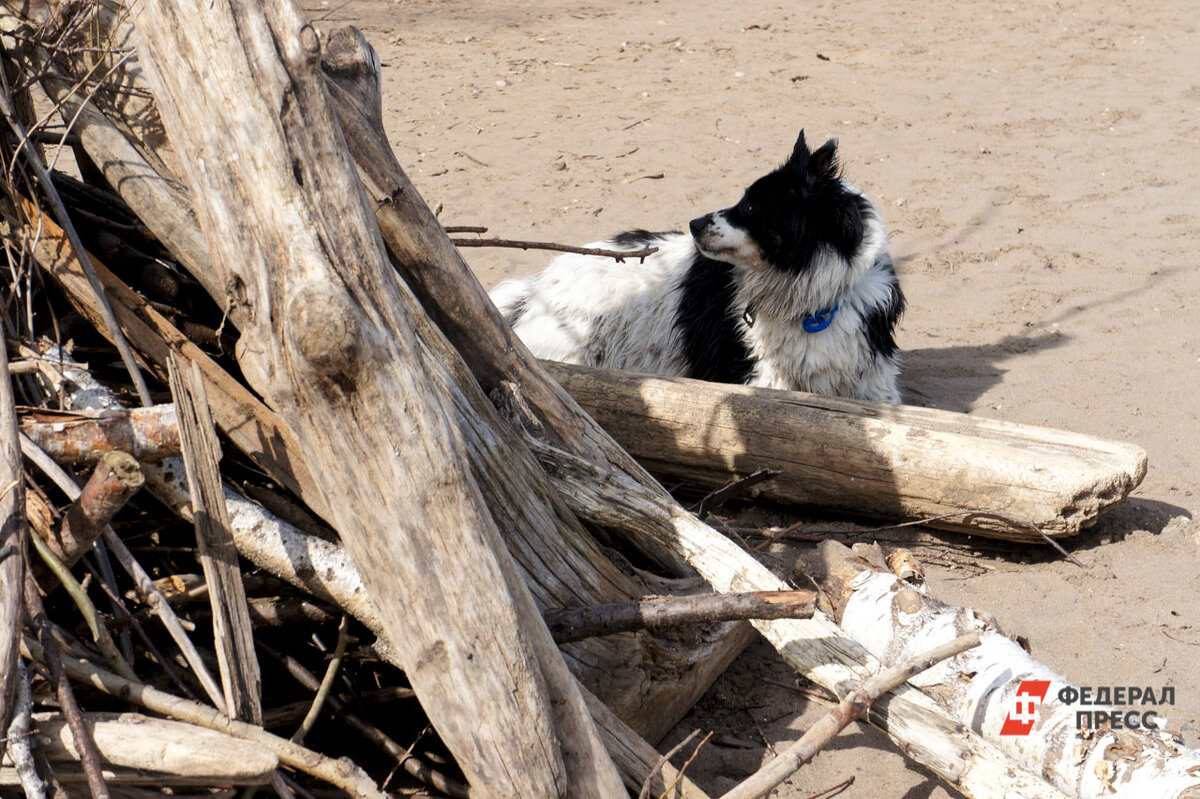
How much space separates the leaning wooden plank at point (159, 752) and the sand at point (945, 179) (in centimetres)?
132

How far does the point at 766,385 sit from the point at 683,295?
2.04ft

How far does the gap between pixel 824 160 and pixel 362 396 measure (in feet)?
10.0

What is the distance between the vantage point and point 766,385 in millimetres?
4645

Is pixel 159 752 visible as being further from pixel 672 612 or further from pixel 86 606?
pixel 672 612

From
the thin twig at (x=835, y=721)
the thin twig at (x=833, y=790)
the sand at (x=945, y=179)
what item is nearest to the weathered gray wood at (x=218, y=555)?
the thin twig at (x=835, y=721)

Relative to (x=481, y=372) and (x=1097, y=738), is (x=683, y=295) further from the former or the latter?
(x=1097, y=738)

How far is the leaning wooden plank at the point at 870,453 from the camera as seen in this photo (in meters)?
3.42

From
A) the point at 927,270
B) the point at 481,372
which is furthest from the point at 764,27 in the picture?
the point at 481,372

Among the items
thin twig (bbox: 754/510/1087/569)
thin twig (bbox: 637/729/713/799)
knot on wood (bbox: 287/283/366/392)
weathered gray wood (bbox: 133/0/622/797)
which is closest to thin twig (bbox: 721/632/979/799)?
thin twig (bbox: 637/729/713/799)

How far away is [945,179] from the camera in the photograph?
23.8 feet

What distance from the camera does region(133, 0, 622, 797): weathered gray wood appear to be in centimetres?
186

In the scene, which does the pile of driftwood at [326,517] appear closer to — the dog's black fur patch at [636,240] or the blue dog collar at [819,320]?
the blue dog collar at [819,320]

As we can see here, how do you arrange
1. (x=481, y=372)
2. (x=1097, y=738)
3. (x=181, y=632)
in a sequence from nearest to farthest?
1. (x=181, y=632)
2. (x=1097, y=738)
3. (x=481, y=372)

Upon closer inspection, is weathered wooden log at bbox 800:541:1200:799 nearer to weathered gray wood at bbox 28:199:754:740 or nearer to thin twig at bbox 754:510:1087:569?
thin twig at bbox 754:510:1087:569
